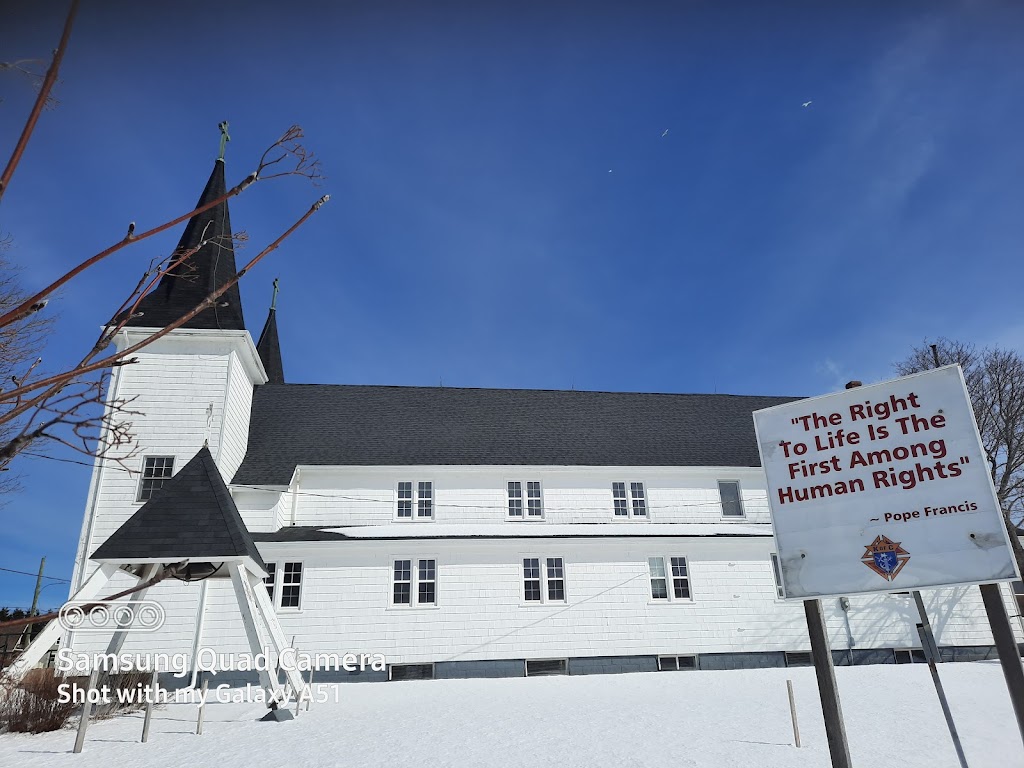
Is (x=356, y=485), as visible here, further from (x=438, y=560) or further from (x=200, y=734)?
(x=200, y=734)

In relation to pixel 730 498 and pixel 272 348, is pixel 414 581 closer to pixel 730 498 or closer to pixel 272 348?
pixel 730 498

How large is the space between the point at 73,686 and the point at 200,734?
11.1ft

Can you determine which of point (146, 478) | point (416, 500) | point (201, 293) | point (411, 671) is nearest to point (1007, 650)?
point (411, 671)

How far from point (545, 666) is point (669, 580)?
217 inches

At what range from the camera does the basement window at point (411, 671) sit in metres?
22.4

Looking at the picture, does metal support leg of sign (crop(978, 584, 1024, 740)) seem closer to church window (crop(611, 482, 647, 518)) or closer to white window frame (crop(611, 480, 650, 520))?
white window frame (crop(611, 480, 650, 520))

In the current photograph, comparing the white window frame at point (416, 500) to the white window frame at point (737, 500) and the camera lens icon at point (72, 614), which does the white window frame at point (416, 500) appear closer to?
the white window frame at point (737, 500)

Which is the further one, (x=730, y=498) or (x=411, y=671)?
(x=730, y=498)

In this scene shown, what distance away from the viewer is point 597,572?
2455 centimetres

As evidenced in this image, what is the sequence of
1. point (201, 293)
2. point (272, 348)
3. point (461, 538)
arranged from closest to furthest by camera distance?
point (461, 538) < point (201, 293) < point (272, 348)

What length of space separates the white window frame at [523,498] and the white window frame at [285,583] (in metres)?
7.79

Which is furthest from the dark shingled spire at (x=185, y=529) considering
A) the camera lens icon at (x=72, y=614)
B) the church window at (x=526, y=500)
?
the church window at (x=526, y=500)

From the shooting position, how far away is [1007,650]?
20.8ft

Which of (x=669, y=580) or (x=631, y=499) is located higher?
(x=631, y=499)
